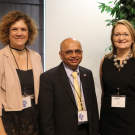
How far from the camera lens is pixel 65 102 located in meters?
1.79

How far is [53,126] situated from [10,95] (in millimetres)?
505

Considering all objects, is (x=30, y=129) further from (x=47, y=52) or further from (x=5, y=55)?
(x=47, y=52)

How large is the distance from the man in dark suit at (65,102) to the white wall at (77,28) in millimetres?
2041

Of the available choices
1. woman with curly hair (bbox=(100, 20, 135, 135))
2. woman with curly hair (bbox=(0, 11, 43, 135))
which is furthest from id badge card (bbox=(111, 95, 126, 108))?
woman with curly hair (bbox=(0, 11, 43, 135))

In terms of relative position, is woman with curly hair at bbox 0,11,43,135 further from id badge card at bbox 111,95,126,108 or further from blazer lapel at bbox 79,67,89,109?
id badge card at bbox 111,95,126,108

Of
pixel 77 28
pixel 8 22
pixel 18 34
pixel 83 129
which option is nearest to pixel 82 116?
pixel 83 129

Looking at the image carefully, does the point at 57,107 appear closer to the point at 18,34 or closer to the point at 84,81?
the point at 84,81

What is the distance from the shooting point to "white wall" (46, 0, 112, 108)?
12.5ft

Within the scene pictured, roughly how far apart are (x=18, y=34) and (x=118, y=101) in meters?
1.24

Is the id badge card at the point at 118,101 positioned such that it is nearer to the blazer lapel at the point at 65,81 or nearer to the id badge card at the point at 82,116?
the id badge card at the point at 82,116

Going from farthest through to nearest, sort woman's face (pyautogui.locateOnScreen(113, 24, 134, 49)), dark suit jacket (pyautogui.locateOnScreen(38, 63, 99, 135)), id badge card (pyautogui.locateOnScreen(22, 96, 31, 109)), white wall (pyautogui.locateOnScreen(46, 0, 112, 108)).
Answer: white wall (pyautogui.locateOnScreen(46, 0, 112, 108))
woman's face (pyautogui.locateOnScreen(113, 24, 134, 49))
id badge card (pyautogui.locateOnScreen(22, 96, 31, 109))
dark suit jacket (pyautogui.locateOnScreen(38, 63, 99, 135))

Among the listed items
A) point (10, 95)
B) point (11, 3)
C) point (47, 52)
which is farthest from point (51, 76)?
point (11, 3)

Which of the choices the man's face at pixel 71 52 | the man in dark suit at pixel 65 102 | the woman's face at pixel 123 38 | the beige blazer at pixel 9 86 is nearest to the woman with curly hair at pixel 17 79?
the beige blazer at pixel 9 86

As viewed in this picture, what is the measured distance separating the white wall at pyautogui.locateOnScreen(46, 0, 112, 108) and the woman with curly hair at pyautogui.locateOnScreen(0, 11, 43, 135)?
1746 millimetres
